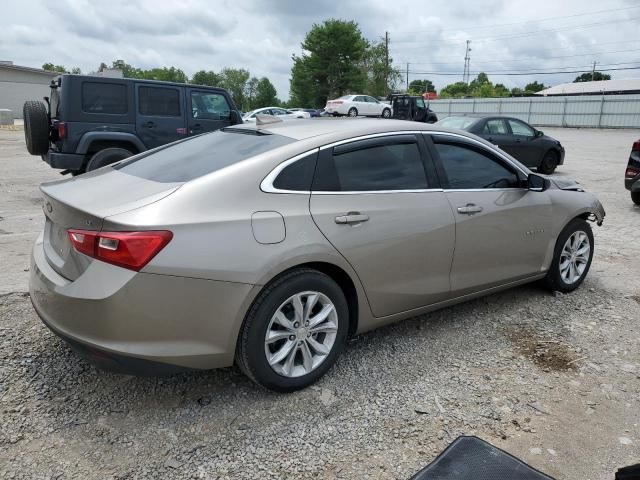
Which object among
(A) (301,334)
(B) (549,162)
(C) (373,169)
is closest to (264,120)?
(C) (373,169)

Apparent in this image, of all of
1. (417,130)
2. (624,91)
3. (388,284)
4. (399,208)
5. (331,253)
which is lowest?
(388,284)

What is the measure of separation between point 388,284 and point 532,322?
152cm

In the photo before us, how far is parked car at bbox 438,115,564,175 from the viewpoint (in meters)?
12.2

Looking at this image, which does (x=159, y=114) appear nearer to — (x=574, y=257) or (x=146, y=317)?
(x=574, y=257)

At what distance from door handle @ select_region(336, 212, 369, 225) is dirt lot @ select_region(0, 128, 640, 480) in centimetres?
96

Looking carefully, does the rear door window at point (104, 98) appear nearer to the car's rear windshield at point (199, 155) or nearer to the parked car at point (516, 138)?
the car's rear windshield at point (199, 155)

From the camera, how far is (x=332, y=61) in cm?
6216

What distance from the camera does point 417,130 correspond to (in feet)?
12.0

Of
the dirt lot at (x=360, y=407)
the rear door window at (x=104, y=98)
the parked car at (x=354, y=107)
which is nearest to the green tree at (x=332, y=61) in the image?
the parked car at (x=354, y=107)

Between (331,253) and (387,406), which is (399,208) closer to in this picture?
(331,253)

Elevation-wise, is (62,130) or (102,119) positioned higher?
(102,119)

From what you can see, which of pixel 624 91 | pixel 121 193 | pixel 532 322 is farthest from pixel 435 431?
pixel 624 91

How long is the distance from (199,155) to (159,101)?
6.28 meters

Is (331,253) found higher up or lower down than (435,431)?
higher up
